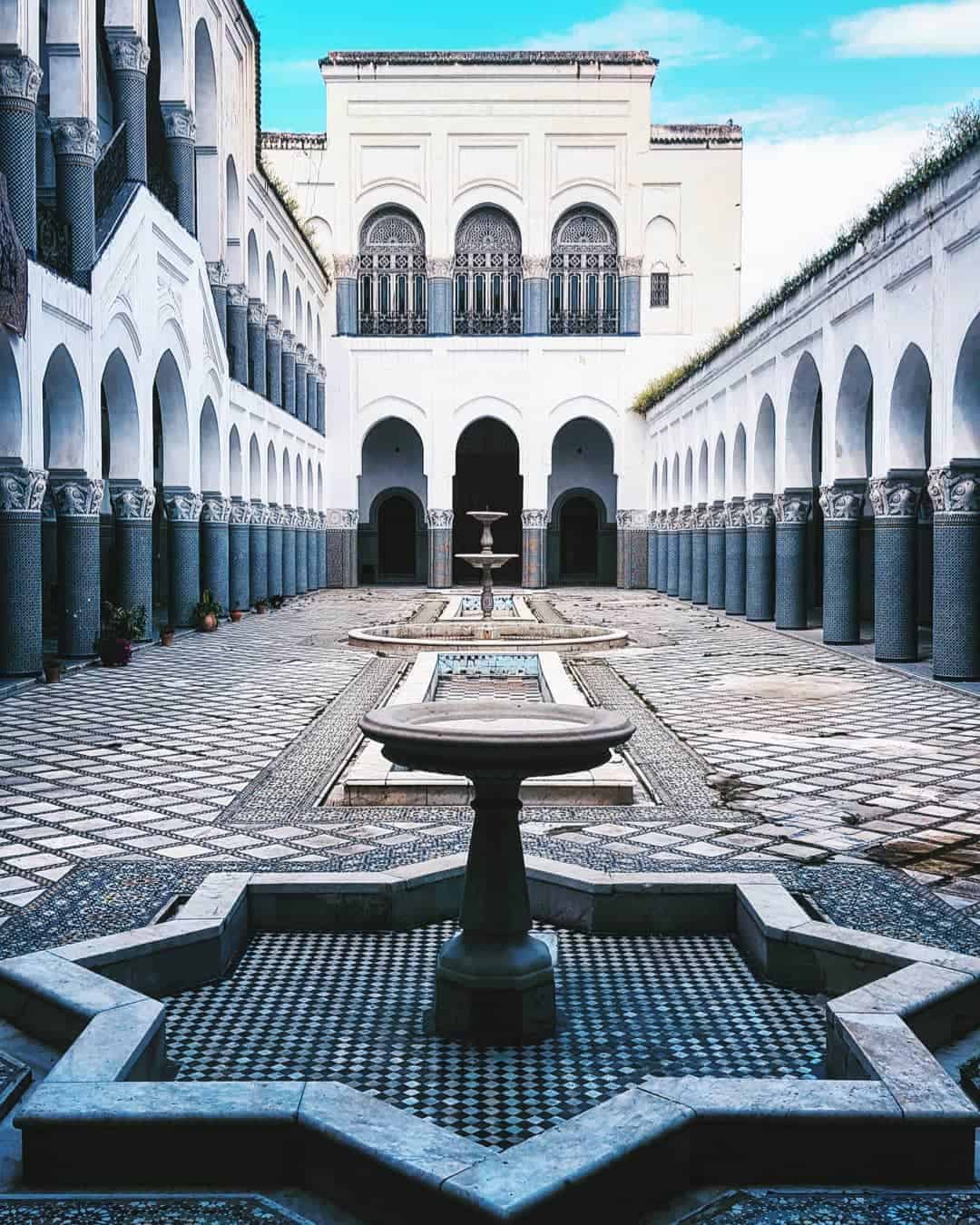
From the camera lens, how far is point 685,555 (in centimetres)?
2459

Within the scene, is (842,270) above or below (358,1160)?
above

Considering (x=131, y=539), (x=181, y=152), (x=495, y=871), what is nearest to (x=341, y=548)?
(x=181, y=152)

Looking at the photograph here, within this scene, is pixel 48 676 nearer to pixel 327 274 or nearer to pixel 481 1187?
pixel 481 1187

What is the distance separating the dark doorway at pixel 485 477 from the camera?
3344cm

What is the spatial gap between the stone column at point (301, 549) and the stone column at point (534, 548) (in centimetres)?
393

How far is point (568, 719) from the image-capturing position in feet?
13.9

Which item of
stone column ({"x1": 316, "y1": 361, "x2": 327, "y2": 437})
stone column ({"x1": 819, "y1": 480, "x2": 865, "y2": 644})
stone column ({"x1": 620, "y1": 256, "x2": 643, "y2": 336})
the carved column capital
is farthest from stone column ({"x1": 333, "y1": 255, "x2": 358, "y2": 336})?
the carved column capital

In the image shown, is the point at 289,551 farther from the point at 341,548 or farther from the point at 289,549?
the point at 341,548

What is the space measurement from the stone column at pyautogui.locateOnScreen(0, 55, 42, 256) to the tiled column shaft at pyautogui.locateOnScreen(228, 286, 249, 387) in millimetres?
9259

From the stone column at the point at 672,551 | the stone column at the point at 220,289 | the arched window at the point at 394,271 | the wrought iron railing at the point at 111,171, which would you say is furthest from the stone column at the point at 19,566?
the arched window at the point at 394,271

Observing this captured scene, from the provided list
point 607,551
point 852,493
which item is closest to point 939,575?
point 852,493

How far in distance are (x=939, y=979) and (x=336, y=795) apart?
3.63m

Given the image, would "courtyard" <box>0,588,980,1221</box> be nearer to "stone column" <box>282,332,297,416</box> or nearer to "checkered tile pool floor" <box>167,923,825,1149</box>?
"checkered tile pool floor" <box>167,923,825,1149</box>

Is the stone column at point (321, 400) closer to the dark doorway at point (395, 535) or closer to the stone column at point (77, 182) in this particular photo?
the dark doorway at point (395, 535)
